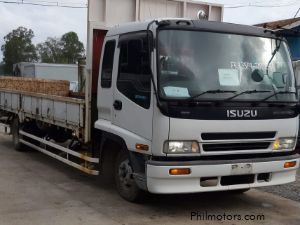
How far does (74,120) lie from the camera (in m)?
8.15

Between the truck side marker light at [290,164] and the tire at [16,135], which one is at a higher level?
the truck side marker light at [290,164]

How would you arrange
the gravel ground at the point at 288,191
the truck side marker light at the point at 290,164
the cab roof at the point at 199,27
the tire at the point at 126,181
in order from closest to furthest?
the cab roof at the point at 199,27 → the truck side marker light at the point at 290,164 → the tire at the point at 126,181 → the gravel ground at the point at 288,191

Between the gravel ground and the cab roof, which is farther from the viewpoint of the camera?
the gravel ground

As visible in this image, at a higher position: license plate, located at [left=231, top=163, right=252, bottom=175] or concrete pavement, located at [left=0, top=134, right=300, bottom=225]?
license plate, located at [left=231, top=163, right=252, bottom=175]

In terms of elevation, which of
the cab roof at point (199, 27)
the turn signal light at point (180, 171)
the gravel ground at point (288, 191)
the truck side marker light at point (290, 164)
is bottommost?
the gravel ground at point (288, 191)

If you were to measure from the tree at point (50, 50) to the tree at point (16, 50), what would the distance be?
2787 millimetres

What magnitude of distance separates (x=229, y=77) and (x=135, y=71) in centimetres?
122

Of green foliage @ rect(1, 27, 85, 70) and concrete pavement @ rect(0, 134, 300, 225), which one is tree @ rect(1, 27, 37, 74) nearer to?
green foliage @ rect(1, 27, 85, 70)

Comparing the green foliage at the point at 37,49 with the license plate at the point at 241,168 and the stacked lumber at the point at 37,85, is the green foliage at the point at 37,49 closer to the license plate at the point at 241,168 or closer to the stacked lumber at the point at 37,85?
the stacked lumber at the point at 37,85

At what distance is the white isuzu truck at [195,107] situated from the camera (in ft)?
19.6

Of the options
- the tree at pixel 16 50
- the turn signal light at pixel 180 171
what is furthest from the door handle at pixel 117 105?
the tree at pixel 16 50

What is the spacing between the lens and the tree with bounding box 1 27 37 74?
69625 mm

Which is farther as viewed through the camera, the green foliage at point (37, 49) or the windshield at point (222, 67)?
the green foliage at point (37, 49)

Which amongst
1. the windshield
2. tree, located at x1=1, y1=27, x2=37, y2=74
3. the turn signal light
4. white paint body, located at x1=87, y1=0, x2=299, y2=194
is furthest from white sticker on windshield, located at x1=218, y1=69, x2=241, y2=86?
tree, located at x1=1, y1=27, x2=37, y2=74
